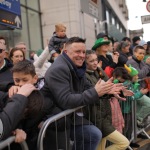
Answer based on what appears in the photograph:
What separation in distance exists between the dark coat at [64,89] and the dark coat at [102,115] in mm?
399

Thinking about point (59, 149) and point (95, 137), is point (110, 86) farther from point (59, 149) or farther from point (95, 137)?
point (59, 149)

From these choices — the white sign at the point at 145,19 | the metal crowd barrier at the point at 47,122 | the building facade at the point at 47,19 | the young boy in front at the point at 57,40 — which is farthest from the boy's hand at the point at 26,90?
the white sign at the point at 145,19

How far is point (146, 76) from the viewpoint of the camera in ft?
18.3

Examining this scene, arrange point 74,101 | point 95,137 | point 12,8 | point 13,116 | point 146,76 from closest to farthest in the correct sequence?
point 13,116 → point 74,101 → point 95,137 → point 146,76 → point 12,8

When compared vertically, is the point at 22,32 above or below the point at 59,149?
above

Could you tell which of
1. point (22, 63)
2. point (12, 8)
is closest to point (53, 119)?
point (22, 63)

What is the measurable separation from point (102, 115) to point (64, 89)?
83cm

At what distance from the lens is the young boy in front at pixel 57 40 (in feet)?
16.7

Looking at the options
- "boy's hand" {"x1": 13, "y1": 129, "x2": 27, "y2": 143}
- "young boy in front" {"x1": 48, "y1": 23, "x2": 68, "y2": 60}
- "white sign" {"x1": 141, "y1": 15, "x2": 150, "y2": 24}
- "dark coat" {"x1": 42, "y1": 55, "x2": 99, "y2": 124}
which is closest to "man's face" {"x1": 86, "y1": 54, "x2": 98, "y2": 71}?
"dark coat" {"x1": 42, "y1": 55, "x2": 99, "y2": 124}

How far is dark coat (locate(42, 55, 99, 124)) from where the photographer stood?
2783 millimetres

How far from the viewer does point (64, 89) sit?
9.12 feet

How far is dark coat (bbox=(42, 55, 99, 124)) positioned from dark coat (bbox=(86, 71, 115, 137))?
1.31 ft

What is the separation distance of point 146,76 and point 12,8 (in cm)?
457

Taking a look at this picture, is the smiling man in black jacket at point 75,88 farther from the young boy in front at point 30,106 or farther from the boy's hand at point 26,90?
the boy's hand at point 26,90
